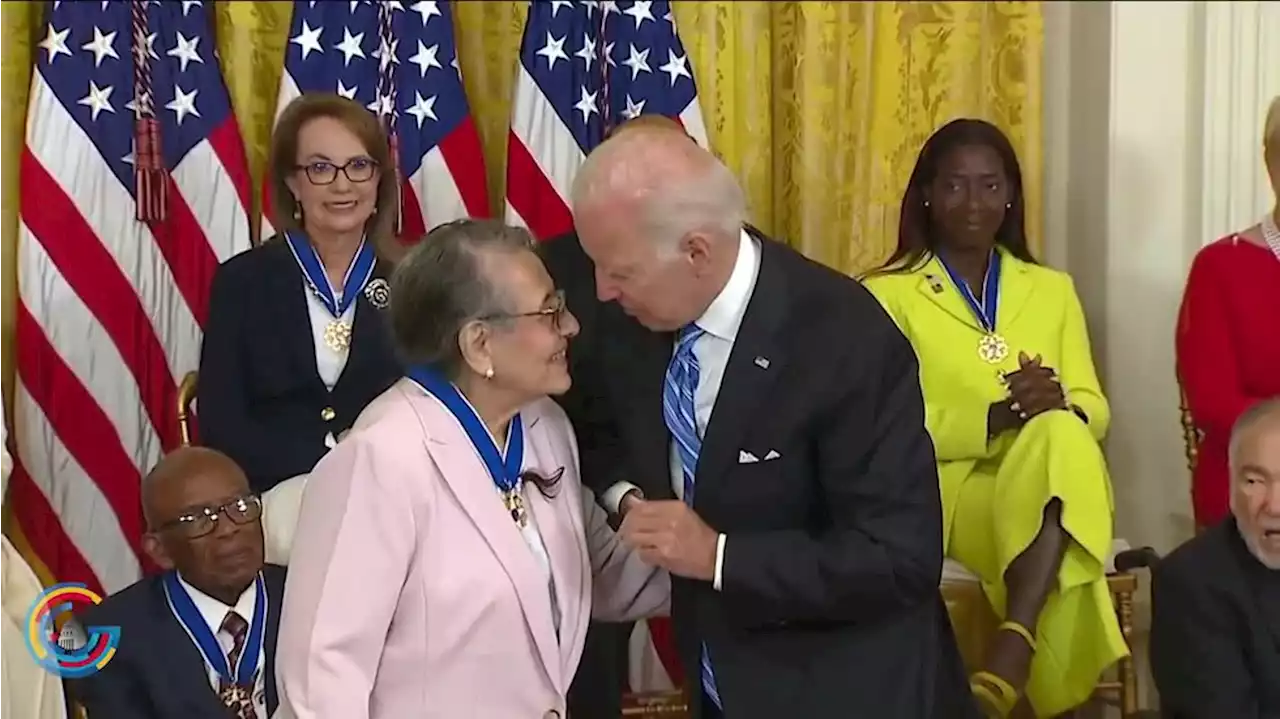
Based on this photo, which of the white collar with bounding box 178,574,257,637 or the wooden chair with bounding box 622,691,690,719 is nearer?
the white collar with bounding box 178,574,257,637

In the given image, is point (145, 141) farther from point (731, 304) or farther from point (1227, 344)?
point (1227, 344)

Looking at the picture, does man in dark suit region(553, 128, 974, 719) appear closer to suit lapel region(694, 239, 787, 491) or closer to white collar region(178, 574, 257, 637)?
suit lapel region(694, 239, 787, 491)

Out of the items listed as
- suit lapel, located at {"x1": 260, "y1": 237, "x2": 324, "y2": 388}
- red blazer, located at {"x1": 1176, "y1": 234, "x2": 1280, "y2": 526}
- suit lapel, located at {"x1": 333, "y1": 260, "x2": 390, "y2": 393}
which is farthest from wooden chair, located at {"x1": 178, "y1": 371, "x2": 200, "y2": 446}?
red blazer, located at {"x1": 1176, "y1": 234, "x2": 1280, "y2": 526}

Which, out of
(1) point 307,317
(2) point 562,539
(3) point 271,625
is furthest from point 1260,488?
(1) point 307,317

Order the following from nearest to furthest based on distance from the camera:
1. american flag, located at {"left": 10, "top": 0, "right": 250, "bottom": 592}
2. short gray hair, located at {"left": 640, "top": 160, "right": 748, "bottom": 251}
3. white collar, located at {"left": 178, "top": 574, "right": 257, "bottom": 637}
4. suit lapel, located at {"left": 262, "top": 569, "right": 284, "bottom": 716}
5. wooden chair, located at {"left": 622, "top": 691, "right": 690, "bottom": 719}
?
short gray hair, located at {"left": 640, "top": 160, "right": 748, "bottom": 251}, suit lapel, located at {"left": 262, "top": 569, "right": 284, "bottom": 716}, white collar, located at {"left": 178, "top": 574, "right": 257, "bottom": 637}, wooden chair, located at {"left": 622, "top": 691, "right": 690, "bottom": 719}, american flag, located at {"left": 10, "top": 0, "right": 250, "bottom": 592}

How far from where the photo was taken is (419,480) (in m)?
2.12

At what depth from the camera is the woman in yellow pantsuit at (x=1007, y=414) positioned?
10.9 feet

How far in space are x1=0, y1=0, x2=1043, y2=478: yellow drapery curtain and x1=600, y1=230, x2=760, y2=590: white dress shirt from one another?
1994mm

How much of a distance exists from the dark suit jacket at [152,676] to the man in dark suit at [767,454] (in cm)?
83

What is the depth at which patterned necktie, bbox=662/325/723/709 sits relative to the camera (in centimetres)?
231

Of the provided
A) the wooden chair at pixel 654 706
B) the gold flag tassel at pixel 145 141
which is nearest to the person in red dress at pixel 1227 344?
the wooden chair at pixel 654 706

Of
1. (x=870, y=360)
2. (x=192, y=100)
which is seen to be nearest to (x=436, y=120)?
(x=192, y=100)

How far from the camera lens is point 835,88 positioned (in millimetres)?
4273

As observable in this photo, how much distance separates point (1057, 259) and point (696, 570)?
8.70 ft
